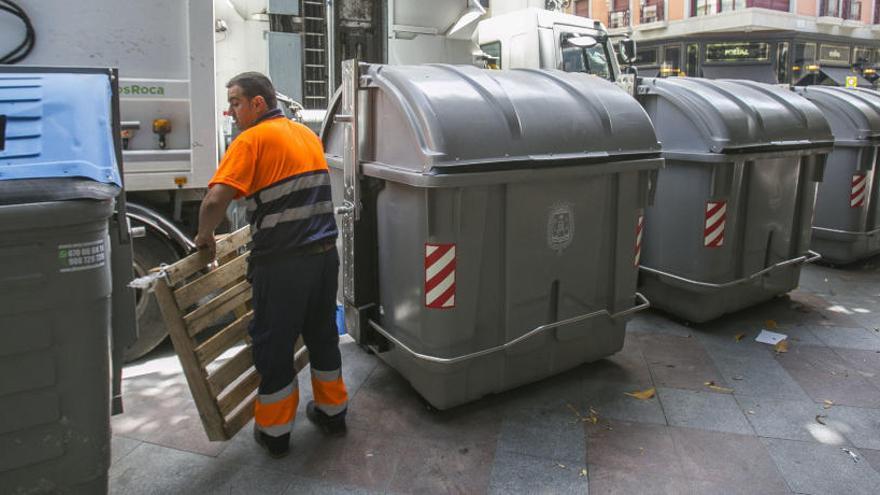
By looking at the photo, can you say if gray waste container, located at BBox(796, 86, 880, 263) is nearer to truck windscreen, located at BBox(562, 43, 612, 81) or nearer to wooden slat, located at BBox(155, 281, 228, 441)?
truck windscreen, located at BBox(562, 43, 612, 81)

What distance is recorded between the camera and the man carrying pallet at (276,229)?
2697mm

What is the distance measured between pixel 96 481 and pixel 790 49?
25785mm

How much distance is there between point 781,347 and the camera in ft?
14.4

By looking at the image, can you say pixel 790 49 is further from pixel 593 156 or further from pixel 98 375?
pixel 98 375

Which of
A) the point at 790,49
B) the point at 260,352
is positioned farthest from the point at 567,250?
the point at 790,49

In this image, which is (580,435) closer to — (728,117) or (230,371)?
(230,371)

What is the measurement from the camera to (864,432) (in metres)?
3.24

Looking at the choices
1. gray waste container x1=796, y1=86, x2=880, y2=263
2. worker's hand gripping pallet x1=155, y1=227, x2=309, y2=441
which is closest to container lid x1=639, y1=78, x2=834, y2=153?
gray waste container x1=796, y1=86, x2=880, y2=263

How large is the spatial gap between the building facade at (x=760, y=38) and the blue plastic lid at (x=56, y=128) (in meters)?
20.9

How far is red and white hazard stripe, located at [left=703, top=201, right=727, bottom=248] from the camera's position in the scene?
439 centimetres

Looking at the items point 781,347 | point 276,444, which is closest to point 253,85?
point 276,444

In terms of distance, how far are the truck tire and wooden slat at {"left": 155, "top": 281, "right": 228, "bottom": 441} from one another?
1.29 meters

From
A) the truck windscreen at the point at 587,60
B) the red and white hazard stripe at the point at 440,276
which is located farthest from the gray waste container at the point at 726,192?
the truck windscreen at the point at 587,60

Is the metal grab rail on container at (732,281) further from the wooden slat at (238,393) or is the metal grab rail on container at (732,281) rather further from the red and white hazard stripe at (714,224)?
the wooden slat at (238,393)
